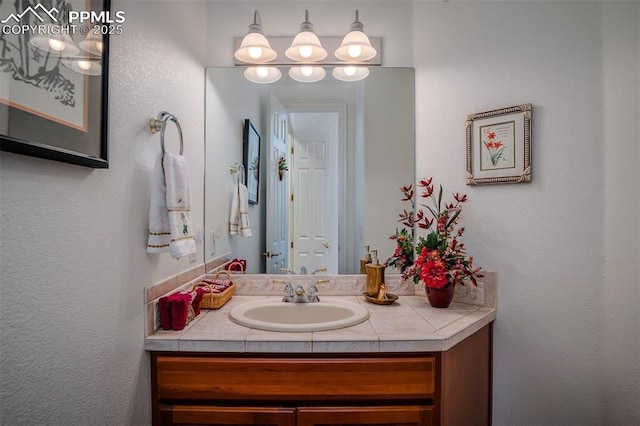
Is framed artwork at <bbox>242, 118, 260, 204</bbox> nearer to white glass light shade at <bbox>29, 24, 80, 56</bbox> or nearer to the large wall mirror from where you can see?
the large wall mirror

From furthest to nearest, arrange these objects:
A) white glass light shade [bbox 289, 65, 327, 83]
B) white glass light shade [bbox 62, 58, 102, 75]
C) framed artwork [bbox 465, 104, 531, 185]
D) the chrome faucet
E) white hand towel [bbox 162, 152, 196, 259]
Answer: white glass light shade [bbox 289, 65, 327, 83] → the chrome faucet → framed artwork [bbox 465, 104, 531, 185] → white hand towel [bbox 162, 152, 196, 259] → white glass light shade [bbox 62, 58, 102, 75]

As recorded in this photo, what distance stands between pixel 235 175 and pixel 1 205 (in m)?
1.14

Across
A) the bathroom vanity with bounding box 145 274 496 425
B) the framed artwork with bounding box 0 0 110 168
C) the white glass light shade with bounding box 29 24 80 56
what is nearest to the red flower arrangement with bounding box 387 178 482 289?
the bathroom vanity with bounding box 145 274 496 425

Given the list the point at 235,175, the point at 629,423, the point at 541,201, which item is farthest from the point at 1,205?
the point at 629,423

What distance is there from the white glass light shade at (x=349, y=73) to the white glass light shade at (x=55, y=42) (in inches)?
47.4

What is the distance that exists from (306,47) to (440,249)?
46.5 inches

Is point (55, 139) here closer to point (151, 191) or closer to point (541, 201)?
point (151, 191)

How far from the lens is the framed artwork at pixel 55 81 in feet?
2.00

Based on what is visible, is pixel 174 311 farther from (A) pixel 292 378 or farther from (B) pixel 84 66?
(B) pixel 84 66

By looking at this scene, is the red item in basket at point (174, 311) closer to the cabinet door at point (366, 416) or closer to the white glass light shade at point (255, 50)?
the cabinet door at point (366, 416)

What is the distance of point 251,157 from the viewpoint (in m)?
1.74

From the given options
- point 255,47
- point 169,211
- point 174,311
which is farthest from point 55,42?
point 255,47

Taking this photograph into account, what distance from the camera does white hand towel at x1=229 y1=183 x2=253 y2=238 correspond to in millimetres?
1712

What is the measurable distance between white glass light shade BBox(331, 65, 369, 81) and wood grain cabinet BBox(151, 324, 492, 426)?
136cm
